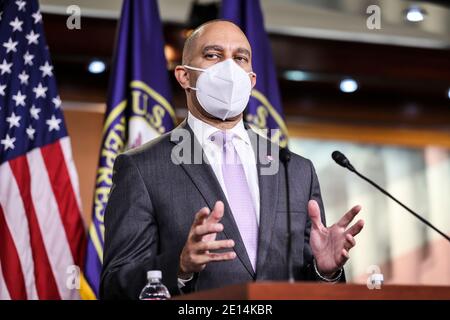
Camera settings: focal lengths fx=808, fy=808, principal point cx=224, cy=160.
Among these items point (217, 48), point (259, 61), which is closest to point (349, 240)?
point (217, 48)

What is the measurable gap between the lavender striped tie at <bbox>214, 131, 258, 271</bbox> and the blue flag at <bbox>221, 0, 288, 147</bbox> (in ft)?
6.54

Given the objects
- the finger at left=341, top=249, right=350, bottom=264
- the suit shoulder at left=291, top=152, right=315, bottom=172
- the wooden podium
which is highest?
the suit shoulder at left=291, top=152, right=315, bottom=172

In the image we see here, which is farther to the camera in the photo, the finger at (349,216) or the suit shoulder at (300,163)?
the suit shoulder at (300,163)

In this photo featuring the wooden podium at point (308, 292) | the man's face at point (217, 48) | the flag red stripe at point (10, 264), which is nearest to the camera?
the wooden podium at point (308, 292)

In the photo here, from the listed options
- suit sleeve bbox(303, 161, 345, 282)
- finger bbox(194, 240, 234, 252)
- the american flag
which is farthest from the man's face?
the american flag

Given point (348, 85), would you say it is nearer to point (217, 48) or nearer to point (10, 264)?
point (10, 264)

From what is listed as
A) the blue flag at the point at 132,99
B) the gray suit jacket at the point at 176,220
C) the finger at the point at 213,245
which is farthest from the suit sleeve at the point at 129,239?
the blue flag at the point at 132,99

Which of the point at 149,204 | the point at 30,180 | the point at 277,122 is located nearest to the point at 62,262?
the point at 30,180

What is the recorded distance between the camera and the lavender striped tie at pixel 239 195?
8.59ft

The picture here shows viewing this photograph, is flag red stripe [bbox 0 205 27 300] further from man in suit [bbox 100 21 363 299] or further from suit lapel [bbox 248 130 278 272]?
suit lapel [bbox 248 130 278 272]

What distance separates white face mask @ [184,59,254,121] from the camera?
2.77 meters

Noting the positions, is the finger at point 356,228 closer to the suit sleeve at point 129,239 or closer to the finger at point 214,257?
the finger at point 214,257

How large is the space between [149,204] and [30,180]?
1849 mm

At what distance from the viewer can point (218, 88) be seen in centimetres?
277
